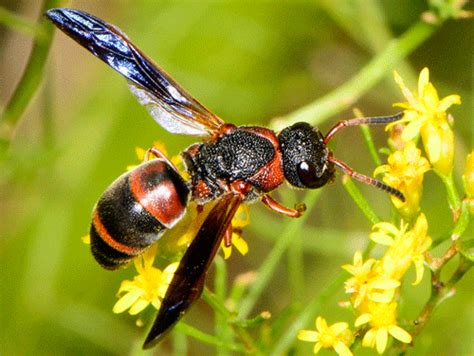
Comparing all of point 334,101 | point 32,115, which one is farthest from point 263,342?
point 32,115

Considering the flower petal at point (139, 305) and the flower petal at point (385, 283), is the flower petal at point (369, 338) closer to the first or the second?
the flower petal at point (385, 283)

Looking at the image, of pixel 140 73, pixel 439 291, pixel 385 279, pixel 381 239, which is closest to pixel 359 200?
pixel 381 239

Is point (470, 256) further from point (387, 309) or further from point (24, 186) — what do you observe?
point (24, 186)

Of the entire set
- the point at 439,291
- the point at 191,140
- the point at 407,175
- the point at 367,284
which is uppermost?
the point at 407,175

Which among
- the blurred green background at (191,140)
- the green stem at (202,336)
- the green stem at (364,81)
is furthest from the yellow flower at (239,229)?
the blurred green background at (191,140)

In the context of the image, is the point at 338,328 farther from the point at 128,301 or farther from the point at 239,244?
the point at 128,301
